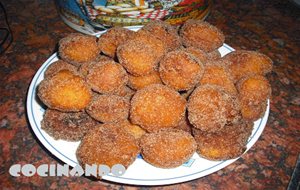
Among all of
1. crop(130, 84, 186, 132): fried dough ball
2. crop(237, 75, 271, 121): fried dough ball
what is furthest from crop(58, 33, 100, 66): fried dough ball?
crop(237, 75, 271, 121): fried dough ball

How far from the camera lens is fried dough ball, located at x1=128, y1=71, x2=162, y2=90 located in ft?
2.66

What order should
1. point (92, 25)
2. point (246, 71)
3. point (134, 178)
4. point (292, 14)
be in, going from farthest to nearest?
1. point (292, 14)
2. point (92, 25)
3. point (246, 71)
4. point (134, 178)

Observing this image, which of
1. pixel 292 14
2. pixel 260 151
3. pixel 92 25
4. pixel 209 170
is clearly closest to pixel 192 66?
pixel 209 170

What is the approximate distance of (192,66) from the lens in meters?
0.76

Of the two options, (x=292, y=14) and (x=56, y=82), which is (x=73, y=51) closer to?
(x=56, y=82)

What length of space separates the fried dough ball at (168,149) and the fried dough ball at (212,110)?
53 mm

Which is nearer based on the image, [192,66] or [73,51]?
[192,66]

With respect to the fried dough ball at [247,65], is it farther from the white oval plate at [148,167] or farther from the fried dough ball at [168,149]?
the fried dough ball at [168,149]

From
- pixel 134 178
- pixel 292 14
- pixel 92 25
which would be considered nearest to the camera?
pixel 134 178

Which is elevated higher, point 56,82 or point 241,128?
point 56,82

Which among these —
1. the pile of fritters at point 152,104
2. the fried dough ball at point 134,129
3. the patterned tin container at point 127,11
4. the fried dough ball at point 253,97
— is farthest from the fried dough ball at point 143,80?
the patterned tin container at point 127,11

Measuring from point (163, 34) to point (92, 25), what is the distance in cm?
40

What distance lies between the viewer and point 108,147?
0.70 metres

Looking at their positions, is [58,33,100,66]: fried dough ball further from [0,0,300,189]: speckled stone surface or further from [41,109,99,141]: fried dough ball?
[0,0,300,189]: speckled stone surface
